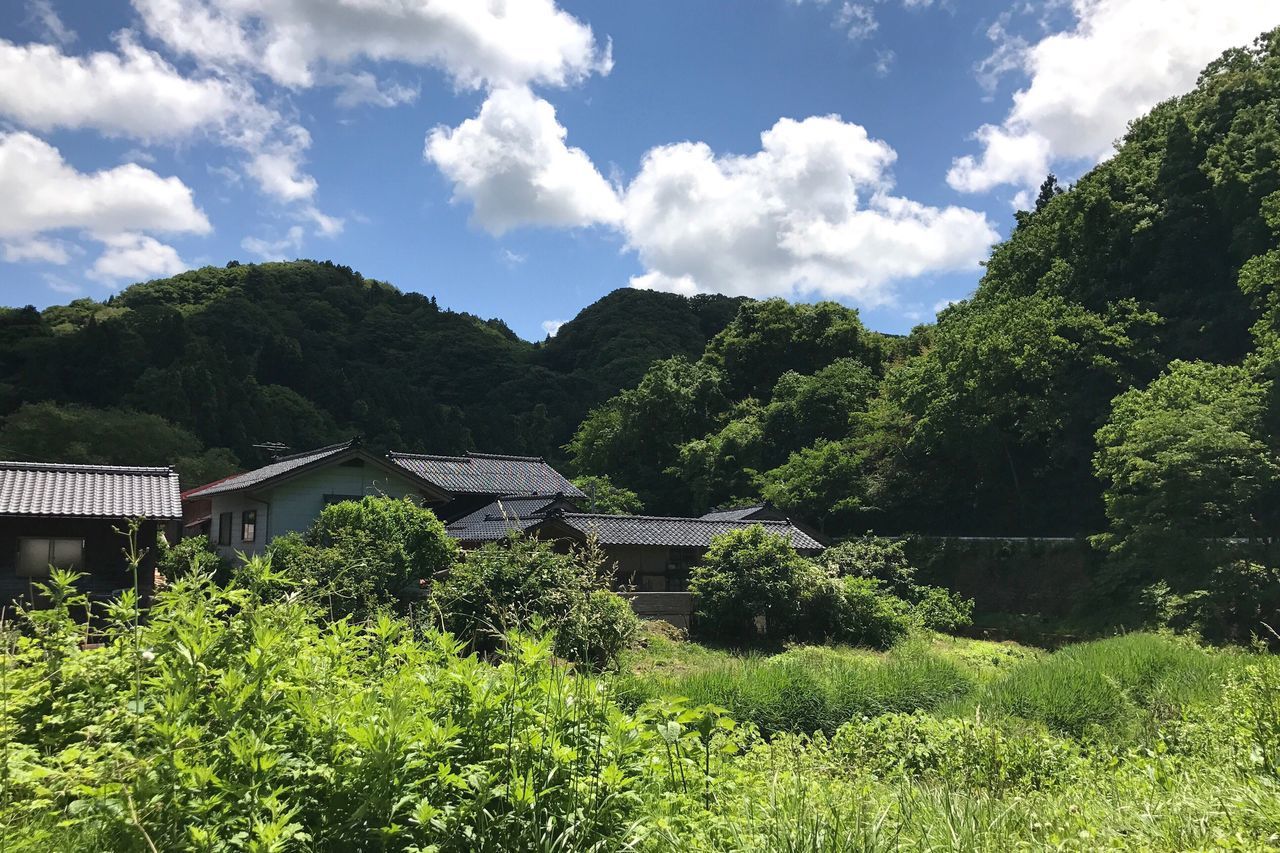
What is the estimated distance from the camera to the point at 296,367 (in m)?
42.2

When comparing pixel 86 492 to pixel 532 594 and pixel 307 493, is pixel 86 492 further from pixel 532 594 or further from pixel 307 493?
pixel 532 594

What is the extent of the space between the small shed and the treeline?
17904 millimetres

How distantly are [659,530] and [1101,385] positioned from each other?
1258 cm

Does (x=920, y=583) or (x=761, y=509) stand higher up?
(x=761, y=509)

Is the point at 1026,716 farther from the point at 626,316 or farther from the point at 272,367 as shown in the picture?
the point at 626,316

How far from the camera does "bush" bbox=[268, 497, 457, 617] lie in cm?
1270

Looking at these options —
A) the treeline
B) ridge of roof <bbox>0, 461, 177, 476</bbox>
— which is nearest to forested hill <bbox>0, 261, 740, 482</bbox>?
ridge of roof <bbox>0, 461, 177, 476</bbox>

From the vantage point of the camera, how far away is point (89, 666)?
115 inches

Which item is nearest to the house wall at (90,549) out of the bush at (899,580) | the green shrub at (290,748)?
the green shrub at (290,748)

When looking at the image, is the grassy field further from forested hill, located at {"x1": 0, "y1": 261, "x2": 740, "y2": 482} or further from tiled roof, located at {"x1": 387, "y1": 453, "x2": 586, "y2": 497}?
forested hill, located at {"x1": 0, "y1": 261, "x2": 740, "y2": 482}

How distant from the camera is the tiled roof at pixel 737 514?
23.7 meters

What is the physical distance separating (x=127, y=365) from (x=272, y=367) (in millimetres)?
8812

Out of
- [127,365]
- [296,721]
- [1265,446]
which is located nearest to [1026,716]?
[296,721]

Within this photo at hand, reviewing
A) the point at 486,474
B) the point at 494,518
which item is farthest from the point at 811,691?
the point at 486,474
